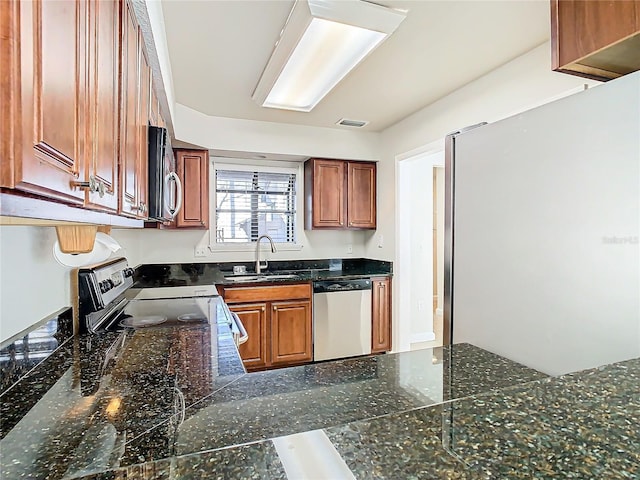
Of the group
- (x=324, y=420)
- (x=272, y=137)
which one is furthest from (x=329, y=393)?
(x=272, y=137)

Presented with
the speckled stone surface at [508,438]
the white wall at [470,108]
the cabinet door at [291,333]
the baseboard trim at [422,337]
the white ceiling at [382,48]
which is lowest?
the baseboard trim at [422,337]

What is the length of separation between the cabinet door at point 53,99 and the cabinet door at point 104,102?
0.17 ft

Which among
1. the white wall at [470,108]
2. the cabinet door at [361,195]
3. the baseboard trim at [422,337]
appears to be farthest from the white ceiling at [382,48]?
the baseboard trim at [422,337]

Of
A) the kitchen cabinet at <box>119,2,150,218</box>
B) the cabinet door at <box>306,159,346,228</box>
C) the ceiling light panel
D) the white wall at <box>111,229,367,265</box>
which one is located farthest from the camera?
the cabinet door at <box>306,159,346,228</box>

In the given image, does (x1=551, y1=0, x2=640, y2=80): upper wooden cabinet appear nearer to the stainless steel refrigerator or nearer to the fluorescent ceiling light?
the stainless steel refrigerator

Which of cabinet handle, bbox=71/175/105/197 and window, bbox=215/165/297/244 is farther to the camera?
window, bbox=215/165/297/244

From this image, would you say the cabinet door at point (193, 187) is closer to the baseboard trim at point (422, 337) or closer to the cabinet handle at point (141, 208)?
the cabinet handle at point (141, 208)

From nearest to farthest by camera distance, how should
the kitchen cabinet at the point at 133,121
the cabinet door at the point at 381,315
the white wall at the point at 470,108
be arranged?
the kitchen cabinet at the point at 133,121, the white wall at the point at 470,108, the cabinet door at the point at 381,315

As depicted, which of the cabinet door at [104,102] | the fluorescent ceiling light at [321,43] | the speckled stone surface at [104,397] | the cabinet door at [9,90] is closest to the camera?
the cabinet door at [9,90]

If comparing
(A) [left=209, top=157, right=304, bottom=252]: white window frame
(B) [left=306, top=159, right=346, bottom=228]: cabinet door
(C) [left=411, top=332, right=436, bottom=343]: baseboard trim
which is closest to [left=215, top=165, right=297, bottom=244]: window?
(A) [left=209, top=157, right=304, bottom=252]: white window frame

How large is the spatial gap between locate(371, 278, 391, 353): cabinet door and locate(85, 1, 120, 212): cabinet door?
3.02m

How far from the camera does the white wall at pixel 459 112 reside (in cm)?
211

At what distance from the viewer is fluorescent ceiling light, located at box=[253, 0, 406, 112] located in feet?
5.32

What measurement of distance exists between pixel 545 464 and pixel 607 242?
750 mm
